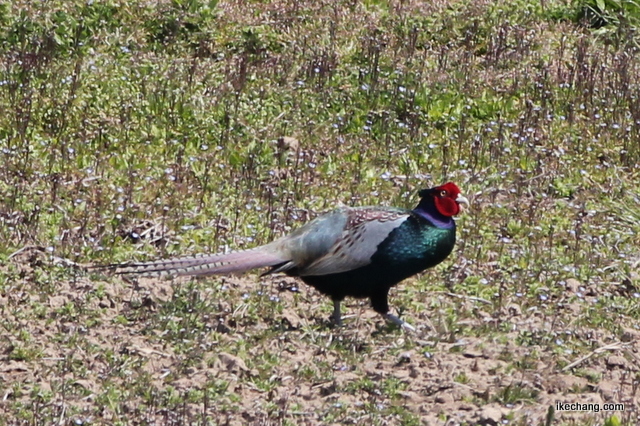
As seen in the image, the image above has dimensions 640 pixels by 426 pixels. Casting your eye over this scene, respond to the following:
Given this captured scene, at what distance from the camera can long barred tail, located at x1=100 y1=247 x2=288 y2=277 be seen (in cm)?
716

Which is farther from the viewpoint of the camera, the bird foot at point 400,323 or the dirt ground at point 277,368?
the bird foot at point 400,323

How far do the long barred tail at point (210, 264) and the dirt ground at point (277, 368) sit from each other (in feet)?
0.56

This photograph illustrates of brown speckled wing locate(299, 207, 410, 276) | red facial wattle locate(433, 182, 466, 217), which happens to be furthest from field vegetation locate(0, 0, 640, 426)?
red facial wattle locate(433, 182, 466, 217)

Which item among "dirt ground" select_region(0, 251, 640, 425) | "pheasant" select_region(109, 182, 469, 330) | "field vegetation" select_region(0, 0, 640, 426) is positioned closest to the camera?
"dirt ground" select_region(0, 251, 640, 425)

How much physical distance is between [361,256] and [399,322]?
0.42 m

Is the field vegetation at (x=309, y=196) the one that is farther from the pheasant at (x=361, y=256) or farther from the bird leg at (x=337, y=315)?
the pheasant at (x=361, y=256)

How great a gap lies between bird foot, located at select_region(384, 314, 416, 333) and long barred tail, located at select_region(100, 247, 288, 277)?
25.6 inches

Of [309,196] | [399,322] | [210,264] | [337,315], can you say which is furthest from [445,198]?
[309,196]

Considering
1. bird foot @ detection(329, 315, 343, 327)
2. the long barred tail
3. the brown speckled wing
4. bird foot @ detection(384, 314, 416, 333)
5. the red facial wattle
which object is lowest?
bird foot @ detection(329, 315, 343, 327)

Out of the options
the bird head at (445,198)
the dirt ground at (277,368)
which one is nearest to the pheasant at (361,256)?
the bird head at (445,198)

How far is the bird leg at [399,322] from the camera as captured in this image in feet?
23.6

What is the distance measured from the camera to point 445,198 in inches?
285

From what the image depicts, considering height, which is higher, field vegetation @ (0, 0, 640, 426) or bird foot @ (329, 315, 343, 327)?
field vegetation @ (0, 0, 640, 426)

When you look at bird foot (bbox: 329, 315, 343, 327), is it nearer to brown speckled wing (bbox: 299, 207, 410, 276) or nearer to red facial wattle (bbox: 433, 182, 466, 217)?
brown speckled wing (bbox: 299, 207, 410, 276)
